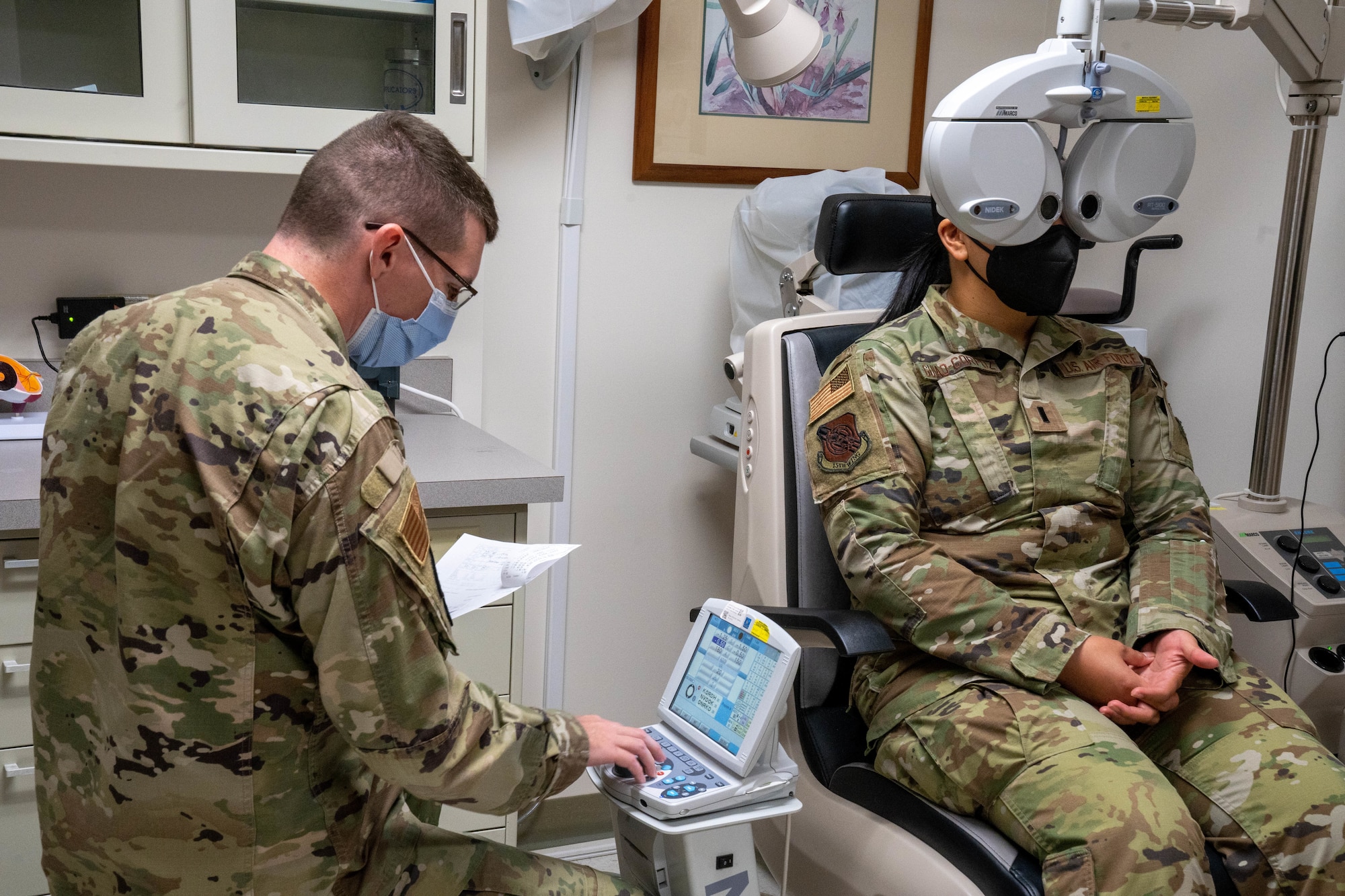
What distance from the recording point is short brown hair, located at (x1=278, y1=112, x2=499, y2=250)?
109 cm

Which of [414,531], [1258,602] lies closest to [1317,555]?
[1258,602]

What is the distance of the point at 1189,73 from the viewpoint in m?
2.32

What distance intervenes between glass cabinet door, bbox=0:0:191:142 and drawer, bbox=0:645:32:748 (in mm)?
781

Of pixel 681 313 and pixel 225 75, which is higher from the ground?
pixel 225 75

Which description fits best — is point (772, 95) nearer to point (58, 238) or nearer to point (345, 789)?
point (58, 238)

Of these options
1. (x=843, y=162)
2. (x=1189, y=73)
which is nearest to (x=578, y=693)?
(x=843, y=162)

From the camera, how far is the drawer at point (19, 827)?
1626 millimetres

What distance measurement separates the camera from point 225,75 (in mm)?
1796

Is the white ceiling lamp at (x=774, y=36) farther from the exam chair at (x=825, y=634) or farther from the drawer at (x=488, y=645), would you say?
the drawer at (x=488, y=645)

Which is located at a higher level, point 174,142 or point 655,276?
point 174,142

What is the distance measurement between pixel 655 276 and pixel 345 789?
5.15 feet

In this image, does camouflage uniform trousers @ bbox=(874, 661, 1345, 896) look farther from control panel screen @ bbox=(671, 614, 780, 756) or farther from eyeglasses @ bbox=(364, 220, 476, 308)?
eyeglasses @ bbox=(364, 220, 476, 308)

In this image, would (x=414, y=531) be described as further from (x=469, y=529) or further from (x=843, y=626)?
(x=469, y=529)

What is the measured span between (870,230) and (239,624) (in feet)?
3.71
